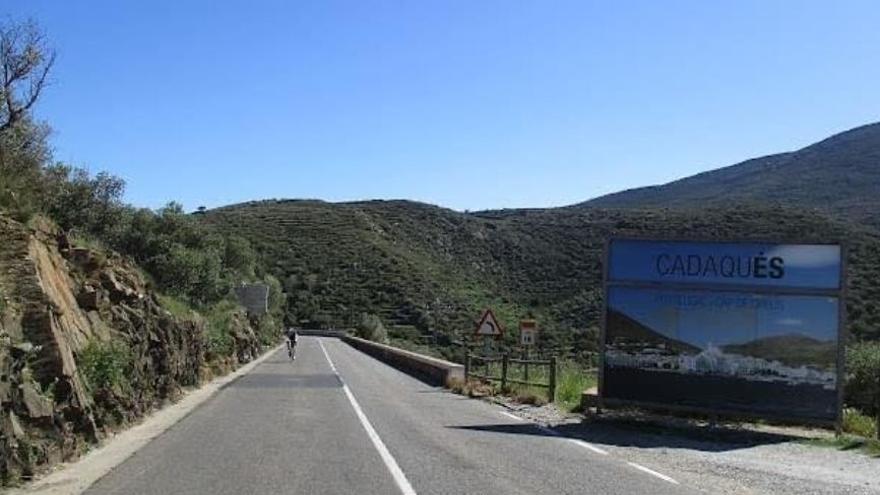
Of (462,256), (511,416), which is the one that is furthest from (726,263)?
(462,256)

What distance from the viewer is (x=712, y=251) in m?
18.9

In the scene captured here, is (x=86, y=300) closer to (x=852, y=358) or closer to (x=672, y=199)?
(x=852, y=358)

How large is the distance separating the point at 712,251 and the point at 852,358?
22.9 feet

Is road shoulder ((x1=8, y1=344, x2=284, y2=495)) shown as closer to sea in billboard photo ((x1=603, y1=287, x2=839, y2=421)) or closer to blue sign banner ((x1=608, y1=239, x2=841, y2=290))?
sea in billboard photo ((x1=603, y1=287, x2=839, y2=421))

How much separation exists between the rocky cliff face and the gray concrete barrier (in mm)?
11399

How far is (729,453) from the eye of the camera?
15414mm

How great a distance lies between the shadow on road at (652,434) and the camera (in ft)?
53.7

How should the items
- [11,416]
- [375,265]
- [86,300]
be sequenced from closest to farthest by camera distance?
[11,416] < [86,300] < [375,265]

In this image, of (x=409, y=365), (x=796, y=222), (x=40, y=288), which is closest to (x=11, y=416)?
(x=40, y=288)

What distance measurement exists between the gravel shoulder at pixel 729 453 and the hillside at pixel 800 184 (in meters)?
54.8

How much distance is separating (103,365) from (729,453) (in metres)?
10.0

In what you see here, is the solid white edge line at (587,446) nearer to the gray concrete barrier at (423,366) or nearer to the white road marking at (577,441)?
the white road marking at (577,441)

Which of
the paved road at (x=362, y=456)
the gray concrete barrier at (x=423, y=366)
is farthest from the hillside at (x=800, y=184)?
the paved road at (x=362, y=456)

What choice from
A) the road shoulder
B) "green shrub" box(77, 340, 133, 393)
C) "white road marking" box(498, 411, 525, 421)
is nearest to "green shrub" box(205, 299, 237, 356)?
the road shoulder
